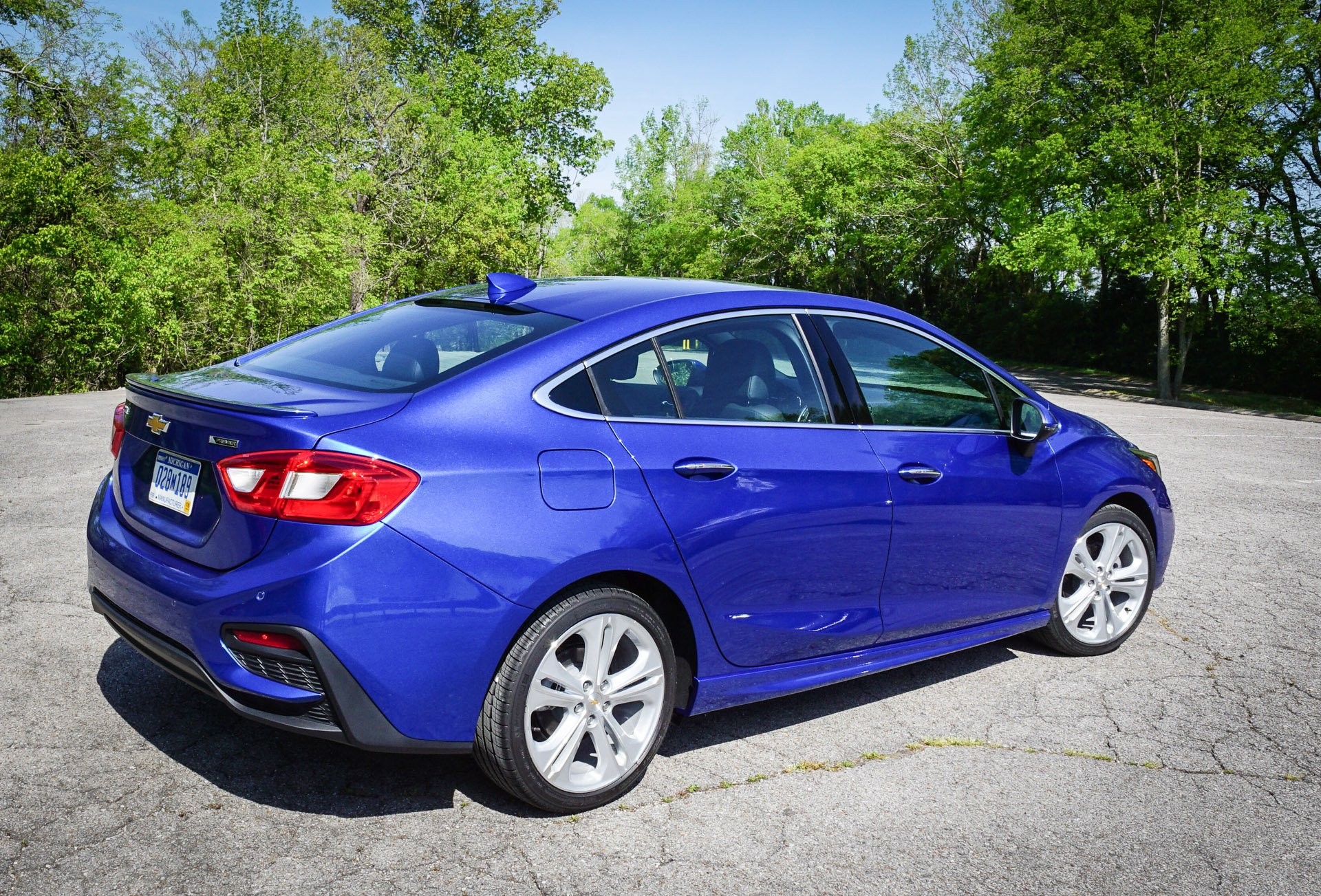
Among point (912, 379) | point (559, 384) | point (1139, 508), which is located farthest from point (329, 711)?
point (1139, 508)

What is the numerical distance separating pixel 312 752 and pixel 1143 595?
3.94 meters

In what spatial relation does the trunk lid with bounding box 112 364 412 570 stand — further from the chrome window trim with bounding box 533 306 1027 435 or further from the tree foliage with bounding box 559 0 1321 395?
the tree foliage with bounding box 559 0 1321 395

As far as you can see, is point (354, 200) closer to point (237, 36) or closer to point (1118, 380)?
point (237, 36)

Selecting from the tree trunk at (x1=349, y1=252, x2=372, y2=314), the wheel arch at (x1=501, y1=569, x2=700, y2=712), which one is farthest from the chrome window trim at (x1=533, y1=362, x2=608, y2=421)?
the tree trunk at (x1=349, y1=252, x2=372, y2=314)

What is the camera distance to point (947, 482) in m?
3.96

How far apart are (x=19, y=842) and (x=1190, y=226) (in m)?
26.0

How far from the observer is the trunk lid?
2746 mm

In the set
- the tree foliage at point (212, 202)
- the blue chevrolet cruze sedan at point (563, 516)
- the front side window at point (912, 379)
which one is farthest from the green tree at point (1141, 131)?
the blue chevrolet cruze sedan at point (563, 516)

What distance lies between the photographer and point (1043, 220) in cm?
2705

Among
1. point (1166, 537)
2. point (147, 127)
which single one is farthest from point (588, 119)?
point (1166, 537)

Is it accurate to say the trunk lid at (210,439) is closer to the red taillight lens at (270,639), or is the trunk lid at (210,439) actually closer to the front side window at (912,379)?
the red taillight lens at (270,639)

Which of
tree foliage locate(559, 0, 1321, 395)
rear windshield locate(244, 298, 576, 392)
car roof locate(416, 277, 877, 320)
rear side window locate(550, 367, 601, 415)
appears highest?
tree foliage locate(559, 0, 1321, 395)

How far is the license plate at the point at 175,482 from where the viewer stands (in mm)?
2949

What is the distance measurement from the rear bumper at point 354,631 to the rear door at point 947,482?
1688mm
